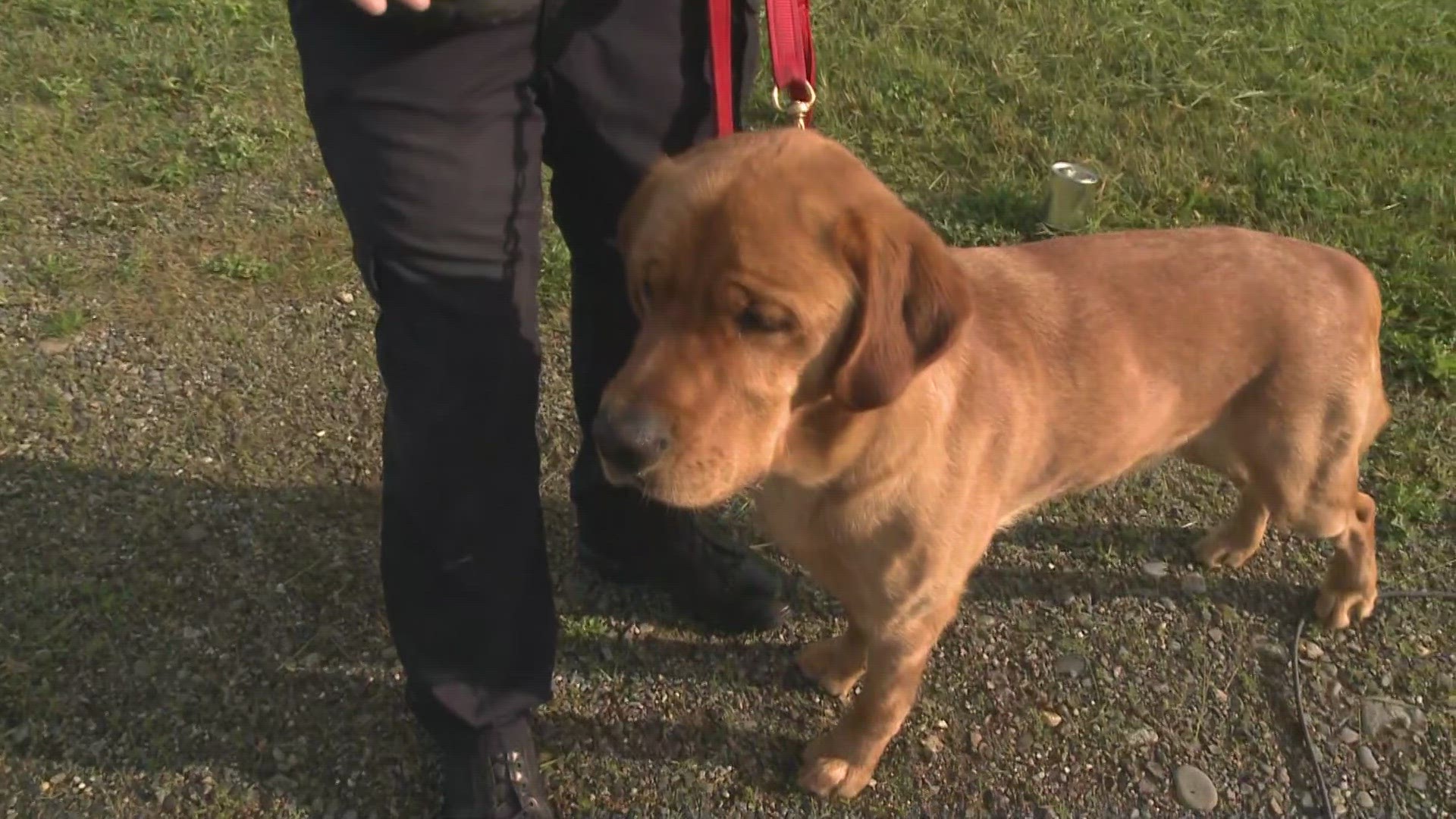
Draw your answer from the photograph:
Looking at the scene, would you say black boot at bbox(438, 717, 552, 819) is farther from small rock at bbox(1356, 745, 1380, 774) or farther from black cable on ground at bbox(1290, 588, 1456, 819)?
small rock at bbox(1356, 745, 1380, 774)

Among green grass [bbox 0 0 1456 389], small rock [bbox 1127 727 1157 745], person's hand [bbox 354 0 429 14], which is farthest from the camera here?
green grass [bbox 0 0 1456 389]

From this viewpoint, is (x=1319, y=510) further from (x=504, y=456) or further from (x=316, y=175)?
(x=316, y=175)

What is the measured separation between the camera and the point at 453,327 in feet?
7.14

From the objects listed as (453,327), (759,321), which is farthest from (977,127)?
(453,327)

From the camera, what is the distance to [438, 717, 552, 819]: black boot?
9.09 feet

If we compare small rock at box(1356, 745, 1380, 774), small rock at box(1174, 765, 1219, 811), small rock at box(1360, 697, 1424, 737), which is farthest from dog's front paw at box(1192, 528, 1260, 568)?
small rock at box(1174, 765, 1219, 811)

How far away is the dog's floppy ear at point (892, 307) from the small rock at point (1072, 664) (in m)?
1.54

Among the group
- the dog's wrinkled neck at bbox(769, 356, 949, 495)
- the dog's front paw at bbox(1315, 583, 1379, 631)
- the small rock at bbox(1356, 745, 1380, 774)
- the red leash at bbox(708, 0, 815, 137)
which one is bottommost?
the small rock at bbox(1356, 745, 1380, 774)

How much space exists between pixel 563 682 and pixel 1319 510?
2.27m

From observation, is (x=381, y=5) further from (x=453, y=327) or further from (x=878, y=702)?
(x=878, y=702)

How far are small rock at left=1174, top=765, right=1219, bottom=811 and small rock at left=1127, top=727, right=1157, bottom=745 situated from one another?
10 cm

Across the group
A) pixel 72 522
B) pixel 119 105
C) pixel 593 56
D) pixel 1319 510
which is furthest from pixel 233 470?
pixel 1319 510

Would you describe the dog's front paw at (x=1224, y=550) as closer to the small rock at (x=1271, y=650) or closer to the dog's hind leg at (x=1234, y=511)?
the dog's hind leg at (x=1234, y=511)

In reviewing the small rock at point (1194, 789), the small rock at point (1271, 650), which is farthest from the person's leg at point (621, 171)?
the small rock at point (1271, 650)
